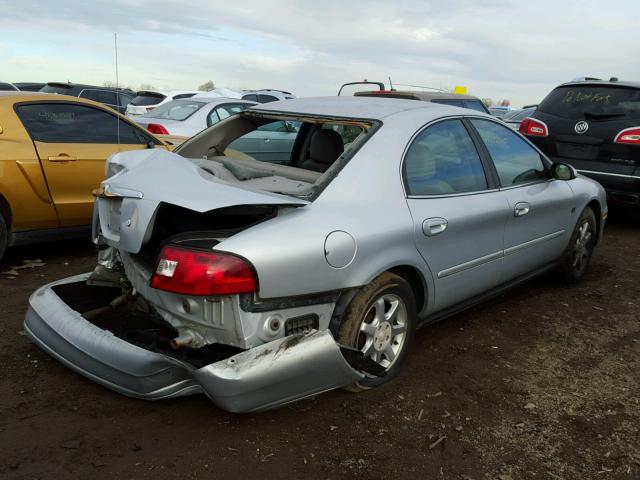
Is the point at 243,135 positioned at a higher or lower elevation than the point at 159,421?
higher

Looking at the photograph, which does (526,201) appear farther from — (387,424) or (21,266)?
(21,266)

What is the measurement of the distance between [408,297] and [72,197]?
3.35 meters

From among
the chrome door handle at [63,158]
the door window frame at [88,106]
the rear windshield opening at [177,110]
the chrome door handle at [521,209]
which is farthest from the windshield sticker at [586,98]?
the chrome door handle at [63,158]

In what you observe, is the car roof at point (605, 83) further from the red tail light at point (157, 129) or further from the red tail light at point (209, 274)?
the red tail light at point (209, 274)

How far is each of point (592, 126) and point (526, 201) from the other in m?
3.60

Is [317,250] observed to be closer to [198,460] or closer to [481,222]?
[198,460]

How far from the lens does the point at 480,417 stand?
3043 millimetres

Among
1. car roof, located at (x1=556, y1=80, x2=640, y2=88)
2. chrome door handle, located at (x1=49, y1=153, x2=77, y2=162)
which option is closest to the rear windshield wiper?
car roof, located at (x1=556, y1=80, x2=640, y2=88)

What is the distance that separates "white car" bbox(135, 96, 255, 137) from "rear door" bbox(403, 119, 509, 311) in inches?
214

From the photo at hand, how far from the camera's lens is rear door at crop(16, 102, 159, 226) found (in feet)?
16.6

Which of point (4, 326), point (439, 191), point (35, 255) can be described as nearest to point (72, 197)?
point (35, 255)

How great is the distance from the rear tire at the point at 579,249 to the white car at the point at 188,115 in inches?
203

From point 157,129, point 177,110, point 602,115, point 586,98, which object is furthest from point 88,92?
point 602,115

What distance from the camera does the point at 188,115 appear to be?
8.99 meters
